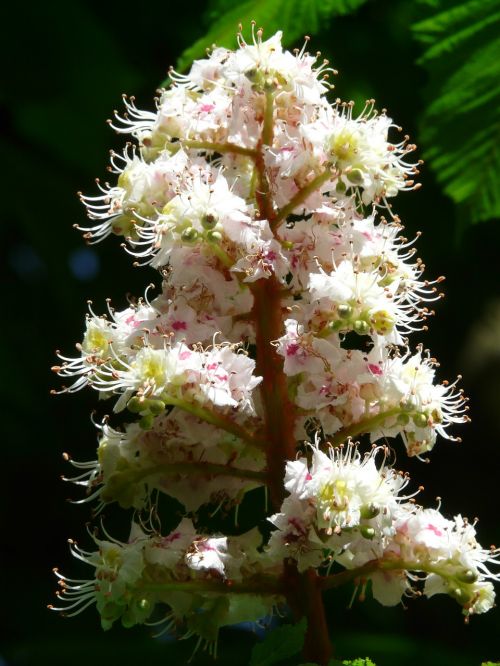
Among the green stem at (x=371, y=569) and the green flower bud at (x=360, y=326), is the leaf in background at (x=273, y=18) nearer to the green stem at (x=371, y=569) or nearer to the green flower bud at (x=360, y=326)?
the green flower bud at (x=360, y=326)

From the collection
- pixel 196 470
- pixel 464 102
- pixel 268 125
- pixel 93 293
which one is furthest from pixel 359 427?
pixel 93 293

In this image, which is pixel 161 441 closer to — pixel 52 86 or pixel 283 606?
pixel 283 606

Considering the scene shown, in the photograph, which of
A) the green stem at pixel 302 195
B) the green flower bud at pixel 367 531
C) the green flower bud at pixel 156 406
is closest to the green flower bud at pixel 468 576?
the green flower bud at pixel 367 531

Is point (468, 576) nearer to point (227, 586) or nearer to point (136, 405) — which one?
point (227, 586)

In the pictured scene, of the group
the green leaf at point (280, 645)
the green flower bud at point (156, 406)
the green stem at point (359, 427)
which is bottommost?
the green leaf at point (280, 645)

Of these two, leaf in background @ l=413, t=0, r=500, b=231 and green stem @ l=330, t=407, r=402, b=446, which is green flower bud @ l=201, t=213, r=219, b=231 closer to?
green stem @ l=330, t=407, r=402, b=446

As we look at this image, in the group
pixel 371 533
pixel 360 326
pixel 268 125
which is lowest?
pixel 371 533

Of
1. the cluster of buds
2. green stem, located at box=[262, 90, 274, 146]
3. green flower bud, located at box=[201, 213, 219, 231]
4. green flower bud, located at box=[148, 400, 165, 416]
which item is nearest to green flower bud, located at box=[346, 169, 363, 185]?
the cluster of buds
